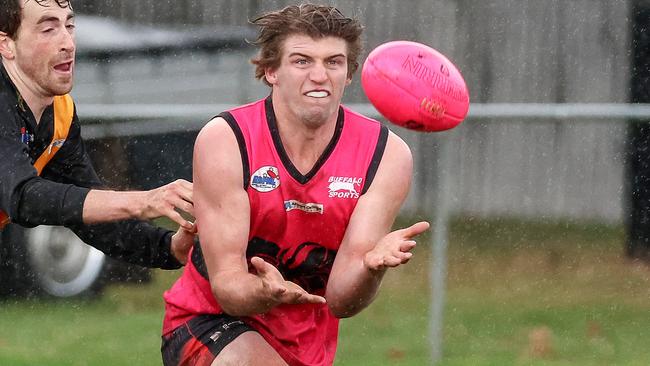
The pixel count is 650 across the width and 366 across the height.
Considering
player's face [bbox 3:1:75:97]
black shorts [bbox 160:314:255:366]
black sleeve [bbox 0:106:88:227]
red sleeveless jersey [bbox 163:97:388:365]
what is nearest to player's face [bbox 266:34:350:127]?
red sleeveless jersey [bbox 163:97:388:365]

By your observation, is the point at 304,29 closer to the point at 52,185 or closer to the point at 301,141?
the point at 301,141

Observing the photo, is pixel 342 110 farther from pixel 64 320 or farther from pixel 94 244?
pixel 64 320

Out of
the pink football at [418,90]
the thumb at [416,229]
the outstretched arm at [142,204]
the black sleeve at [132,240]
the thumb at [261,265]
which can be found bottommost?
the black sleeve at [132,240]

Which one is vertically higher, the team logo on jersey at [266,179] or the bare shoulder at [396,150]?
the bare shoulder at [396,150]

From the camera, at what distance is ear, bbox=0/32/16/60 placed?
606cm

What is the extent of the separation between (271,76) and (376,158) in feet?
1.74

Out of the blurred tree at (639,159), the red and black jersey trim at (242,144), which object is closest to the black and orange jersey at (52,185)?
the red and black jersey trim at (242,144)

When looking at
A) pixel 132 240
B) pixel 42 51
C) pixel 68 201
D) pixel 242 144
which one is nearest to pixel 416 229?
pixel 242 144

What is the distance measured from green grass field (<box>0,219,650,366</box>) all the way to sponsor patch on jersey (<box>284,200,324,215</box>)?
307cm

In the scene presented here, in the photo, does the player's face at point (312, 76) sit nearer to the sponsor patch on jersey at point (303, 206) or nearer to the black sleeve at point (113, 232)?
the sponsor patch on jersey at point (303, 206)

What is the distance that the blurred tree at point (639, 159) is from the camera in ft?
30.4

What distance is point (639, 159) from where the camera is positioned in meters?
9.36

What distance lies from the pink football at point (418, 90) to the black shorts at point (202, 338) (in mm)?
1089

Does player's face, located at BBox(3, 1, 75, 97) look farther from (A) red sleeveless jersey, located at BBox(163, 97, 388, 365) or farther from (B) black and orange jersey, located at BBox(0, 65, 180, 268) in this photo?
(A) red sleeveless jersey, located at BBox(163, 97, 388, 365)
